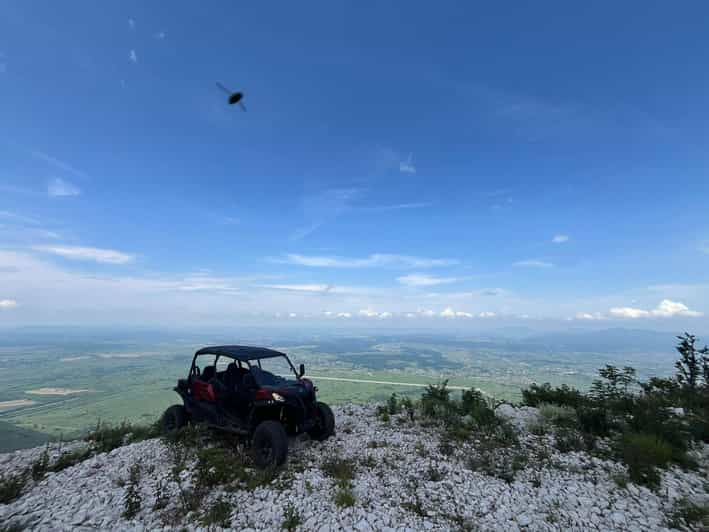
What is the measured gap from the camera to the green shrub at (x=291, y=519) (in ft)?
14.3

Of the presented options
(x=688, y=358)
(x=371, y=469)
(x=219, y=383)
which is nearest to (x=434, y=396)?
(x=371, y=469)

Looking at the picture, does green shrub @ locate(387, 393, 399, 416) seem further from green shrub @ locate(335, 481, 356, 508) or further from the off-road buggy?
green shrub @ locate(335, 481, 356, 508)

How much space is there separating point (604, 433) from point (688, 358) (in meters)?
9.77

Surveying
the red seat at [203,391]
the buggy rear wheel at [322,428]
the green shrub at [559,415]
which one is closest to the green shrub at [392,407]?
the buggy rear wheel at [322,428]

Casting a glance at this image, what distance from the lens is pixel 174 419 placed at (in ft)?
28.3

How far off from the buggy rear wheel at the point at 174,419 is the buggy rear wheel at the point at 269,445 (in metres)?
3.43

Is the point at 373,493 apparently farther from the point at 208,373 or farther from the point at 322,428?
the point at 208,373

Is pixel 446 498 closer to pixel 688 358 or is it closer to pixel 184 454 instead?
pixel 184 454

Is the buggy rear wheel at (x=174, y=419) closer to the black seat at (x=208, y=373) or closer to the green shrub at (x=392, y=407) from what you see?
the black seat at (x=208, y=373)

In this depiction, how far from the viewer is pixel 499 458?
6.72 metres

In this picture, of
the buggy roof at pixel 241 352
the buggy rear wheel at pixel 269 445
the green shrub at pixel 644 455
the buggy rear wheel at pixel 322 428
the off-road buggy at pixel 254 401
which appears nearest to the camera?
the green shrub at pixel 644 455

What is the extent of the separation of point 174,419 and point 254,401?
3830mm

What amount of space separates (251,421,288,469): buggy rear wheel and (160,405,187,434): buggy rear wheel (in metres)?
3.43

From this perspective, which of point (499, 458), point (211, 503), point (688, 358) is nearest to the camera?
point (211, 503)
